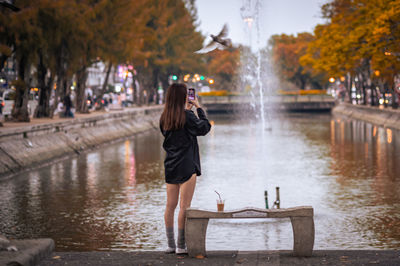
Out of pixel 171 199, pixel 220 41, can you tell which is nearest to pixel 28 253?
pixel 171 199

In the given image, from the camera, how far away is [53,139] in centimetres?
2772

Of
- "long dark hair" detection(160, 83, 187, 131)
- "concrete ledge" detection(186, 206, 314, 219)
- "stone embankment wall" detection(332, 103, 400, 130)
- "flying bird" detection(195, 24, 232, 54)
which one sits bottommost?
"stone embankment wall" detection(332, 103, 400, 130)

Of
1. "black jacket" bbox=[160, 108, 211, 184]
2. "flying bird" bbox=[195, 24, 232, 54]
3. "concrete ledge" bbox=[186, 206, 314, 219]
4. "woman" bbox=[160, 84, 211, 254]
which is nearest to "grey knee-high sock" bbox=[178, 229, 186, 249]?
"woman" bbox=[160, 84, 211, 254]

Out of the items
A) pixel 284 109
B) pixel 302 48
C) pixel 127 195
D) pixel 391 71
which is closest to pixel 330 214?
pixel 127 195

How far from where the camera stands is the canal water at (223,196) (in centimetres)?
1165

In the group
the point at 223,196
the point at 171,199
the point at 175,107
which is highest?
the point at 175,107

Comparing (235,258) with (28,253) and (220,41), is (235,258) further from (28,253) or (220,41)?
(220,41)

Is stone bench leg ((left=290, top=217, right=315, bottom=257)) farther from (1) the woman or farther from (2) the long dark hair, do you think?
(2) the long dark hair

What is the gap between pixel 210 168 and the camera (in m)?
22.7

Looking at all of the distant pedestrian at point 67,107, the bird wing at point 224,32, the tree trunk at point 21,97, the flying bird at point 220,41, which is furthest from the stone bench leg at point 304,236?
the distant pedestrian at point 67,107

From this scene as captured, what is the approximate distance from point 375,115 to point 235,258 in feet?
150

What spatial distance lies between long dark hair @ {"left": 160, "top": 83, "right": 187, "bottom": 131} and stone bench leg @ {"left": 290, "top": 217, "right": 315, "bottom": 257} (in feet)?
5.50

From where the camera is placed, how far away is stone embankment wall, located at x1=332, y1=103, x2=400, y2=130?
45.0 m

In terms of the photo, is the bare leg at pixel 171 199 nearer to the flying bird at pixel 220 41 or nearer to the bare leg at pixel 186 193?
the bare leg at pixel 186 193
